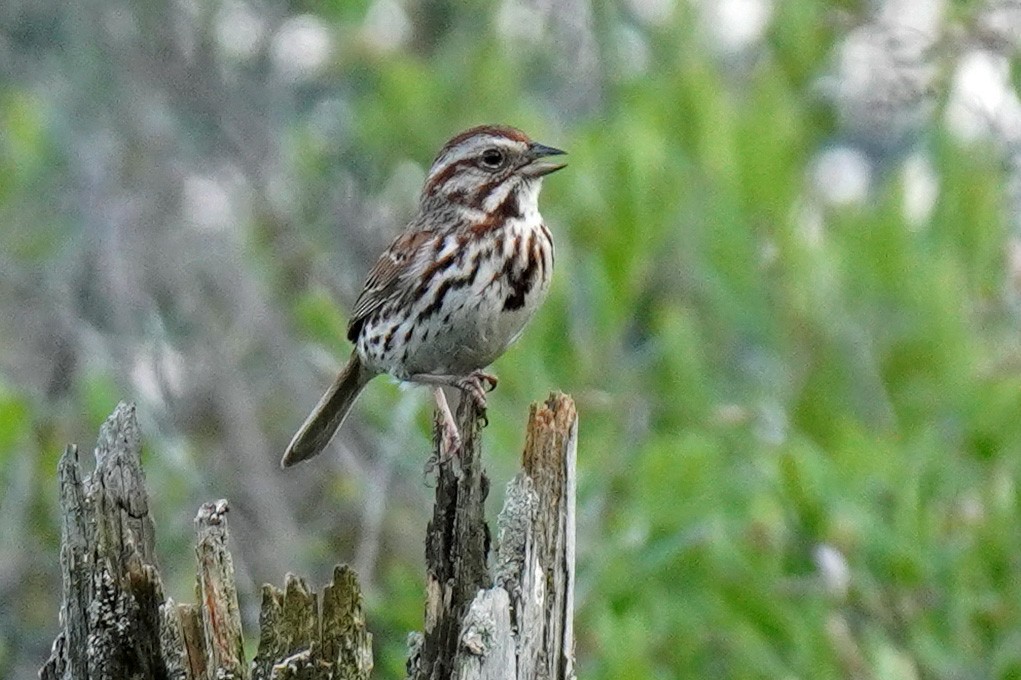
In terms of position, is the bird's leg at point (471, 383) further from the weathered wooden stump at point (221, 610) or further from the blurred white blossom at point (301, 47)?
the blurred white blossom at point (301, 47)

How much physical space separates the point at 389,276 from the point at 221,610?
2.29 meters

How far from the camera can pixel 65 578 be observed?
425 centimetres

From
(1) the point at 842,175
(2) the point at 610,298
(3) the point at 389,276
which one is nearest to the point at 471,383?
(3) the point at 389,276

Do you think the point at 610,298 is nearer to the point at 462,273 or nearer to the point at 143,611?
the point at 462,273

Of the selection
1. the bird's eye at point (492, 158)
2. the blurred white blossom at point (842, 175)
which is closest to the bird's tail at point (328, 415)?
the bird's eye at point (492, 158)

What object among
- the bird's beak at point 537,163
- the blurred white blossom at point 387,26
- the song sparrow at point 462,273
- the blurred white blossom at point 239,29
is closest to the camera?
the song sparrow at point 462,273

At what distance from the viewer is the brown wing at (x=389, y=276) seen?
618 cm

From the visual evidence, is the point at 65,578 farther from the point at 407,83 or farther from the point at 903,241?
the point at 407,83

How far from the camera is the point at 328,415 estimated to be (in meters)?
6.77

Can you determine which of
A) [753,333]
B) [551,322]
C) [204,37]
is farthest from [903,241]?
[204,37]

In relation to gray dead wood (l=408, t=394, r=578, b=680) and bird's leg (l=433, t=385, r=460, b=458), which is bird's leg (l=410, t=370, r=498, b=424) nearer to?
bird's leg (l=433, t=385, r=460, b=458)

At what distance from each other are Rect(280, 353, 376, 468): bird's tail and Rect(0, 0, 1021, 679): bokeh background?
0.20 meters

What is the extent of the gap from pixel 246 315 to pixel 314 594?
5.66 m

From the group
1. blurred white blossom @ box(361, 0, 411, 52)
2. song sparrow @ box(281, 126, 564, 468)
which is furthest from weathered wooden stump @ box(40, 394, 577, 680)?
blurred white blossom @ box(361, 0, 411, 52)
